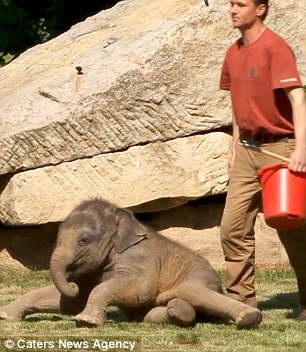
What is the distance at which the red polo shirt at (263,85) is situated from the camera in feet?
26.4

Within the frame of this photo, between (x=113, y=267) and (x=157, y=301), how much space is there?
13.5 inches

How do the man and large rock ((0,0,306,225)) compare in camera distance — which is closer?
the man

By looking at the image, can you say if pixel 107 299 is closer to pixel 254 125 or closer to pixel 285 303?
pixel 254 125

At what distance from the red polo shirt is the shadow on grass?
1.31m

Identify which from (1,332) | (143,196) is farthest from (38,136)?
(1,332)

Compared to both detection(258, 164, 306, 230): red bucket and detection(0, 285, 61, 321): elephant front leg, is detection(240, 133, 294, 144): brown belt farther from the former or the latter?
detection(0, 285, 61, 321): elephant front leg

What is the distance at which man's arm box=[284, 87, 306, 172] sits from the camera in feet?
25.3

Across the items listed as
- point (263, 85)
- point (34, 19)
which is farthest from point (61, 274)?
point (34, 19)

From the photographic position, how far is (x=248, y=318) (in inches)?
309

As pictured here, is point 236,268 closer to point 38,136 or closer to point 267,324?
point 267,324

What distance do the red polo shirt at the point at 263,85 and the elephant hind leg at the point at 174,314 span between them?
1133 mm

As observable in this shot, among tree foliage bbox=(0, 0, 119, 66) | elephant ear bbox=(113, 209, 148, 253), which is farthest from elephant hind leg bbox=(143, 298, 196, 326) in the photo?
tree foliage bbox=(0, 0, 119, 66)

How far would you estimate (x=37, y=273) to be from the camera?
35.6 feet

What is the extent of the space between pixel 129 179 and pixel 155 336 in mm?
2988
